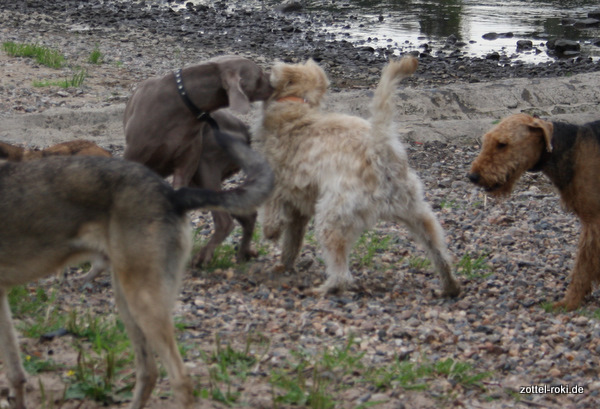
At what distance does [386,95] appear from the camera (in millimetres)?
5719

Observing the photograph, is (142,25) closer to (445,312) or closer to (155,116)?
(155,116)

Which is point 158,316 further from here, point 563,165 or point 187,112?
point 563,165

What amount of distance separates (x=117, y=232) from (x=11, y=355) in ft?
2.63

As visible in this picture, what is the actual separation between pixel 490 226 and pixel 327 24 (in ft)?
45.5

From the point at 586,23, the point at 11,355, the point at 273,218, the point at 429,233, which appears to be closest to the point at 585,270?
the point at 429,233

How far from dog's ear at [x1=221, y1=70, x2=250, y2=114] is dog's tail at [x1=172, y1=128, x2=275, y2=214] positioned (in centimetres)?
191

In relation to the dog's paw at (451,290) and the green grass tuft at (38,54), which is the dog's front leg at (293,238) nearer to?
the dog's paw at (451,290)

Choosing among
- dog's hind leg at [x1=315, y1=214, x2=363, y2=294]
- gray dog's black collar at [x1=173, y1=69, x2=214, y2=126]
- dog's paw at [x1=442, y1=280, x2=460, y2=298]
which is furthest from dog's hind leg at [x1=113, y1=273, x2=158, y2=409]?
dog's paw at [x1=442, y1=280, x2=460, y2=298]

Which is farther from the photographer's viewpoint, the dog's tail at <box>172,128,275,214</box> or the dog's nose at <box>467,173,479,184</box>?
the dog's nose at <box>467,173,479,184</box>

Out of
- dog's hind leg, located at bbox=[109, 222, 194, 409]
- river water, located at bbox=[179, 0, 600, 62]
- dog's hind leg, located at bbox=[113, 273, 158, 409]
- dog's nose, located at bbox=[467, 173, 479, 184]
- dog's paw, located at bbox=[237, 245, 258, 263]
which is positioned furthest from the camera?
river water, located at bbox=[179, 0, 600, 62]

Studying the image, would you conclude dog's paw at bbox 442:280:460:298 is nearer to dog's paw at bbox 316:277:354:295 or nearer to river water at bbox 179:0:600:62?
dog's paw at bbox 316:277:354:295

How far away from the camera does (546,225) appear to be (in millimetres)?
7656

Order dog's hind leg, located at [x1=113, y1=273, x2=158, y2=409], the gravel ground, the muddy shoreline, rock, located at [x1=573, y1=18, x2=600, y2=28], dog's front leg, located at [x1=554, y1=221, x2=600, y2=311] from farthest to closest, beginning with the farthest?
rock, located at [x1=573, y1=18, x2=600, y2=28], the muddy shoreline, dog's front leg, located at [x1=554, y1=221, x2=600, y2=311], the gravel ground, dog's hind leg, located at [x1=113, y1=273, x2=158, y2=409]

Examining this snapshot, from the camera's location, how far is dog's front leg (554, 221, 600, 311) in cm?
585
